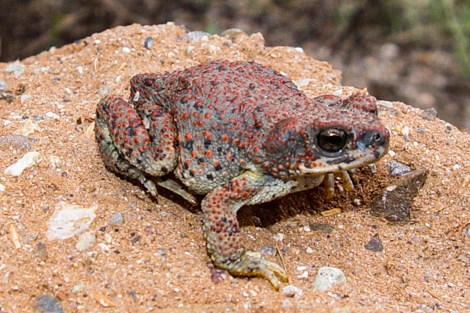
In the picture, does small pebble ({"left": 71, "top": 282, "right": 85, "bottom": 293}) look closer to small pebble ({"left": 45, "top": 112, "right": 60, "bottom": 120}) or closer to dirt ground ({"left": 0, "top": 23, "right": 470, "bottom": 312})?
dirt ground ({"left": 0, "top": 23, "right": 470, "bottom": 312})

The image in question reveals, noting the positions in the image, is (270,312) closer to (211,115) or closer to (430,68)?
(211,115)

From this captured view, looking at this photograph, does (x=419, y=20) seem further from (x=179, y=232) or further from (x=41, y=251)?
(x=41, y=251)

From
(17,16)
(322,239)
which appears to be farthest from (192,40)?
(17,16)

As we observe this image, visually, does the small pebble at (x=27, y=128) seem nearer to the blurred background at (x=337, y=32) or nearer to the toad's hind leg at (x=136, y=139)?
the toad's hind leg at (x=136, y=139)

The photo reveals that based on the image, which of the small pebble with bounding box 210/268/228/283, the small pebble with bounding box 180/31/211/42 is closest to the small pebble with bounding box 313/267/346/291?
the small pebble with bounding box 210/268/228/283

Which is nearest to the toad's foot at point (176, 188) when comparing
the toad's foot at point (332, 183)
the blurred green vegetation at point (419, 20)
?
the toad's foot at point (332, 183)
